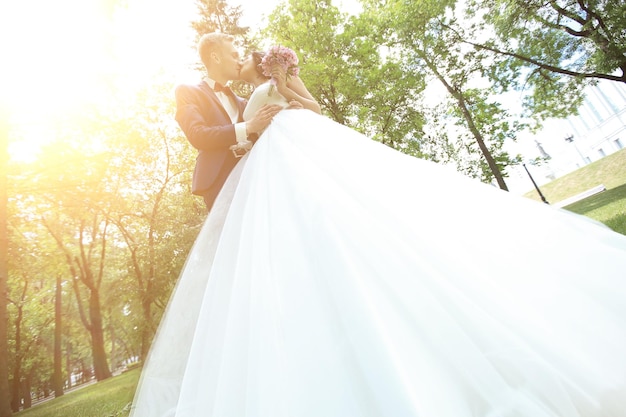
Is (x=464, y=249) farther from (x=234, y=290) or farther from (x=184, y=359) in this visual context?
(x=184, y=359)

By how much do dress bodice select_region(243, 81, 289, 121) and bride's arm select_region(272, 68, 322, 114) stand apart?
0.23 feet

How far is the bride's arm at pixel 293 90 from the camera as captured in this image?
8.45ft

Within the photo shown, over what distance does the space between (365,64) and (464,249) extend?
15.6m

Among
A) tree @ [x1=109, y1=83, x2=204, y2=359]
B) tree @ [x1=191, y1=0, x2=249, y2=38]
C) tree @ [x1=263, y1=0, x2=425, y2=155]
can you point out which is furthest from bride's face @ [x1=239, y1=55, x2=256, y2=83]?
tree @ [x1=191, y1=0, x2=249, y2=38]

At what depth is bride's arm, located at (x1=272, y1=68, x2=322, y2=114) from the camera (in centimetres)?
258

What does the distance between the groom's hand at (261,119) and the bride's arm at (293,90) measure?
0.32 m

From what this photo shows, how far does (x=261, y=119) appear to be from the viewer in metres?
2.27

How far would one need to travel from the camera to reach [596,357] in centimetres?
91

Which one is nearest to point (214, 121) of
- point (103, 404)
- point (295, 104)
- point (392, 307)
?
point (295, 104)

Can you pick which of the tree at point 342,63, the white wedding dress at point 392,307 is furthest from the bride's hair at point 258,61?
the tree at point 342,63

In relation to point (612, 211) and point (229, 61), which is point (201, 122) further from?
point (612, 211)

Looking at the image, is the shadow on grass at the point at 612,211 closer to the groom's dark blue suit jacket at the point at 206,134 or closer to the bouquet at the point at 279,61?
the bouquet at the point at 279,61

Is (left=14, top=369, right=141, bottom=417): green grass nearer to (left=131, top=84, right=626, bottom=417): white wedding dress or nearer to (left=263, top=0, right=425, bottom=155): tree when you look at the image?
(left=131, top=84, right=626, bottom=417): white wedding dress

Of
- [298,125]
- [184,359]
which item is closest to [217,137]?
[298,125]
